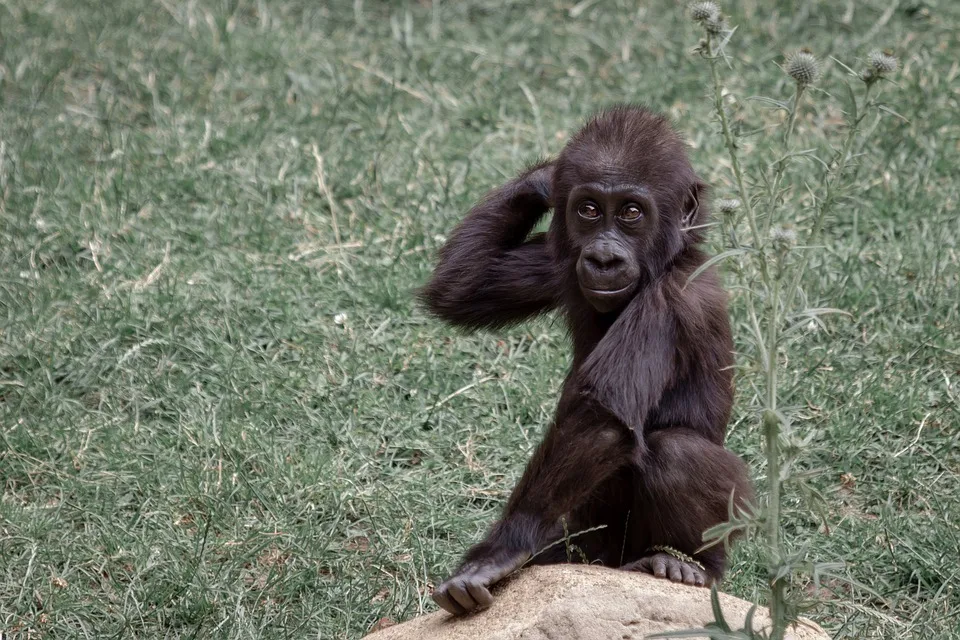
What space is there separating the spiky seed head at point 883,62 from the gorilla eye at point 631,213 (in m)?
1.40

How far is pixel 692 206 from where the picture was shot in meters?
4.62

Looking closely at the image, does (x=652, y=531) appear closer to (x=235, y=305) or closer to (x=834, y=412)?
(x=834, y=412)

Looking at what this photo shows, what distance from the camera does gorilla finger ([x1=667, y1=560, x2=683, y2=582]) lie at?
4.18 metres

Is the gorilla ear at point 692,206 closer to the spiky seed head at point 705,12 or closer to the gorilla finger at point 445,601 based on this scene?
the spiky seed head at point 705,12

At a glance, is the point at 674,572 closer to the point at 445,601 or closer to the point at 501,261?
the point at 445,601

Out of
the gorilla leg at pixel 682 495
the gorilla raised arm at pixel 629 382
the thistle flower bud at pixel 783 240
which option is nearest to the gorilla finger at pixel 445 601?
the gorilla raised arm at pixel 629 382

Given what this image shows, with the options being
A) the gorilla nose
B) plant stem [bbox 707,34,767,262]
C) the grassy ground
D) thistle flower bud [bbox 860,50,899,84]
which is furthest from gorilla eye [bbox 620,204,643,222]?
thistle flower bud [bbox 860,50,899,84]

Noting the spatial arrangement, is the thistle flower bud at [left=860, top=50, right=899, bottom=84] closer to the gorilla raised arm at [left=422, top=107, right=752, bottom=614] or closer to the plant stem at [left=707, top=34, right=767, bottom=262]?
the plant stem at [left=707, top=34, right=767, bottom=262]

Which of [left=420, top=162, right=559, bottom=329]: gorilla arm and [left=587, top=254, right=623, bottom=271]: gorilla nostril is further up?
[left=587, top=254, right=623, bottom=271]: gorilla nostril

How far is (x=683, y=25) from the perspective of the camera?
9195 millimetres

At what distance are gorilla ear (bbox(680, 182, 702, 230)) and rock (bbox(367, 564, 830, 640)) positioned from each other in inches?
53.7

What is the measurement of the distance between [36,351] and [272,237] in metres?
1.58

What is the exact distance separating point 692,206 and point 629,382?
841mm

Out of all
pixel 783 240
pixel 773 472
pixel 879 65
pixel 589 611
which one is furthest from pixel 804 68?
pixel 589 611
